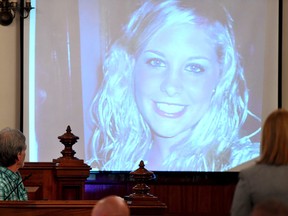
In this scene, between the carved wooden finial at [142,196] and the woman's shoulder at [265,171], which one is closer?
the woman's shoulder at [265,171]

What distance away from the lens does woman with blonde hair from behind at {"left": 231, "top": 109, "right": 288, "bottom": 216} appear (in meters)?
2.92

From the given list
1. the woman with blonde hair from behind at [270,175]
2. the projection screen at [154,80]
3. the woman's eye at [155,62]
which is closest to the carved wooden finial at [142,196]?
the woman with blonde hair from behind at [270,175]

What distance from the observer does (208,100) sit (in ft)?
24.1

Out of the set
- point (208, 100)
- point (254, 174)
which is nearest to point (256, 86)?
point (208, 100)

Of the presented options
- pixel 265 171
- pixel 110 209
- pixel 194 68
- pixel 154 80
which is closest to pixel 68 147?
pixel 154 80

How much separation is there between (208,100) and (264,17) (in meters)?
0.99

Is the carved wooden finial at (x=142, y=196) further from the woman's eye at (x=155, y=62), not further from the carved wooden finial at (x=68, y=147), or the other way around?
the woman's eye at (x=155, y=62)

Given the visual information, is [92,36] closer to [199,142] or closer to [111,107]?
[111,107]

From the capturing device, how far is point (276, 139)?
291cm

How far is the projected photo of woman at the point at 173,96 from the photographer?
7.29 m

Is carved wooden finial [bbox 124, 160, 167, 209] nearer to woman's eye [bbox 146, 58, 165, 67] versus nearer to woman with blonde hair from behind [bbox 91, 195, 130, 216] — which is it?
woman with blonde hair from behind [bbox 91, 195, 130, 216]

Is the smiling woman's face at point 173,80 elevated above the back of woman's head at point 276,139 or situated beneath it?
elevated above

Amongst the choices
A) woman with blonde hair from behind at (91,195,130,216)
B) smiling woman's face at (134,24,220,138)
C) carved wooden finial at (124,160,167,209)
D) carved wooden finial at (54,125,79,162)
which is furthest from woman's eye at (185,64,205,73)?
woman with blonde hair from behind at (91,195,130,216)

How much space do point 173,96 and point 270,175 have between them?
4.40 m
